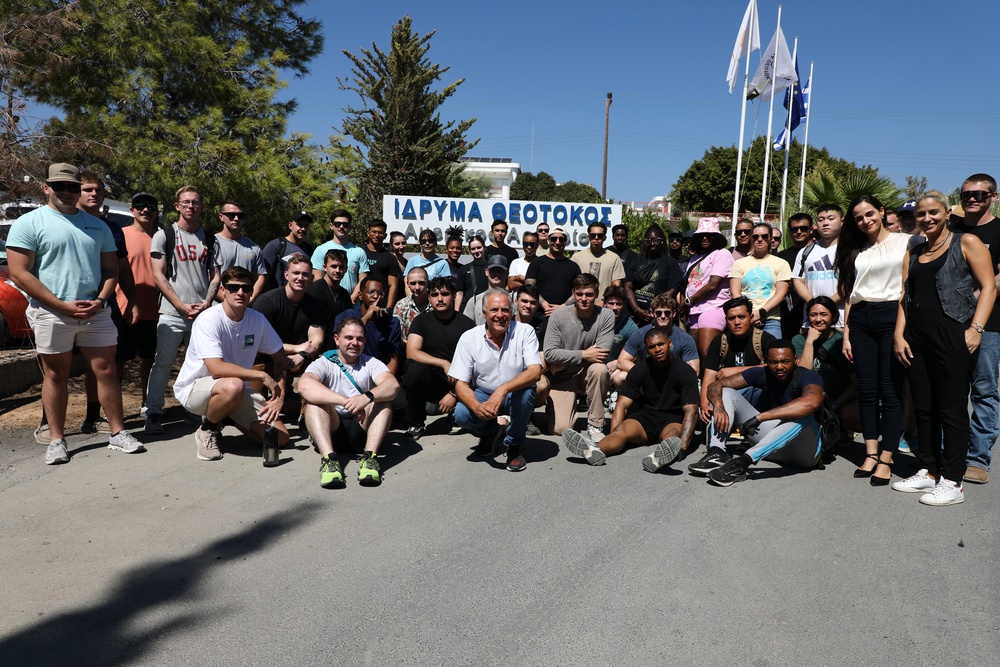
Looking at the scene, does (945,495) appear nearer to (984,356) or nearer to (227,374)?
(984,356)

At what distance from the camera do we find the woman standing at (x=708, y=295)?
7273mm

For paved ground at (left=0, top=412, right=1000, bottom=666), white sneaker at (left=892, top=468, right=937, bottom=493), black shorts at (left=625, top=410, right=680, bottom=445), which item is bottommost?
paved ground at (left=0, top=412, right=1000, bottom=666)

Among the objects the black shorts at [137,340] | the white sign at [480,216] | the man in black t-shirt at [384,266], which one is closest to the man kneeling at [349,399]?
the black shorts at [137,340]

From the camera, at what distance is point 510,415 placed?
18.8 feet

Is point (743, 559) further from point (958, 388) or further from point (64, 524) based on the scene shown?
point (64, 524)

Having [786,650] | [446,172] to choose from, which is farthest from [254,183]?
[446,172]

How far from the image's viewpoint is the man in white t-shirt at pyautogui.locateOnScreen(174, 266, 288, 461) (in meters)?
5.60

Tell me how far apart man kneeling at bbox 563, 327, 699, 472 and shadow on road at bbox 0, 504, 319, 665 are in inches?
120

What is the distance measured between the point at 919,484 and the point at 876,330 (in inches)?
43.7

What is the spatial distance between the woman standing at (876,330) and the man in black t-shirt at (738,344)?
914mm

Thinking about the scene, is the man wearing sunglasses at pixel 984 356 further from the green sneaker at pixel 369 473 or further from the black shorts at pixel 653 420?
the green sneaker at pixel 369 473

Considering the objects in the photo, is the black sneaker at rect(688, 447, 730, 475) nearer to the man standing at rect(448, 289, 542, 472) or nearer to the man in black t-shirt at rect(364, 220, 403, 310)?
the man standing at rect(448, 289, 542, 472)

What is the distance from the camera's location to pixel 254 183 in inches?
447

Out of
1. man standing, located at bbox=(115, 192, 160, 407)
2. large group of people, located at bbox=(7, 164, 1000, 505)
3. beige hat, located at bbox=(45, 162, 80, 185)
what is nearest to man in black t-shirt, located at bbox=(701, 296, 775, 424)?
large group of people, located at bbox=(7, 164, 1000, 505)
